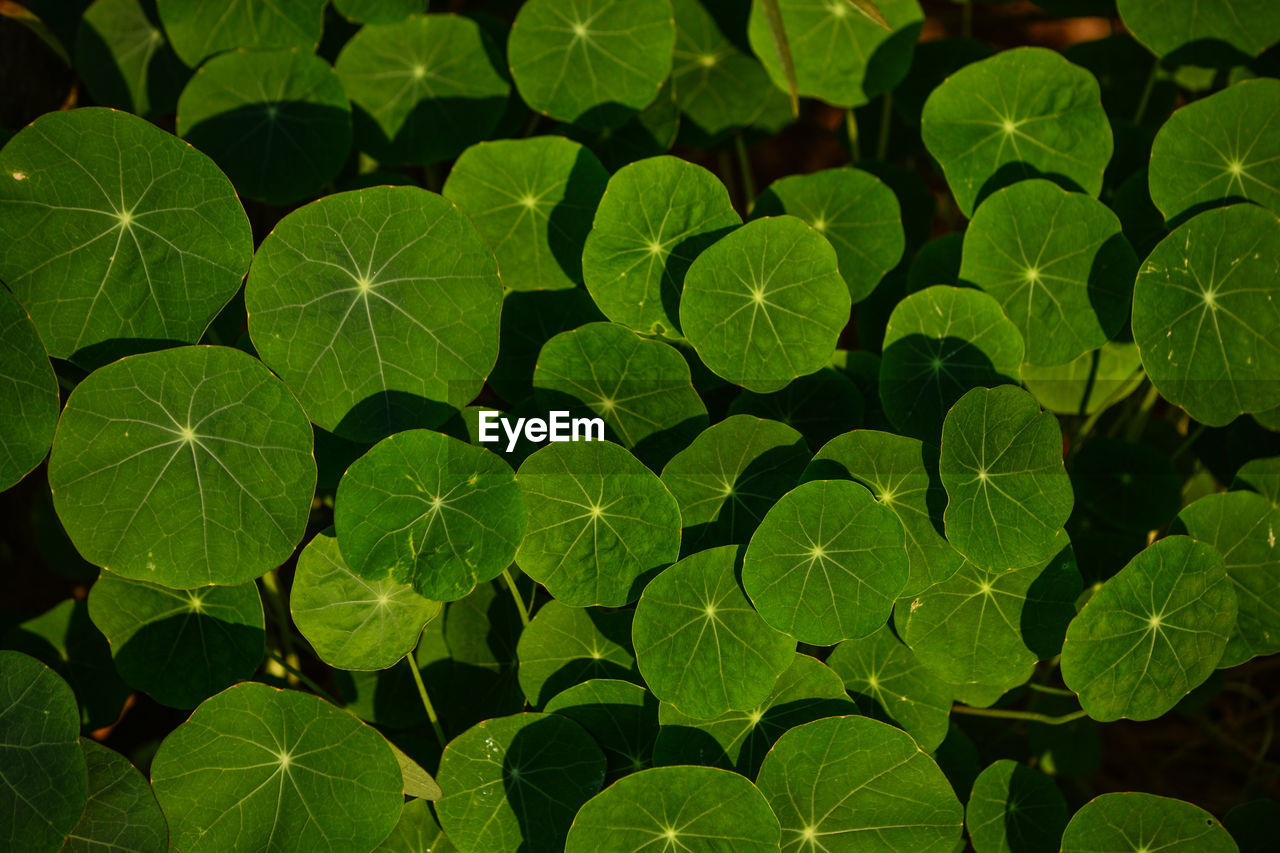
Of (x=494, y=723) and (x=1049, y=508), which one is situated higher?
(x=1049, y=508)

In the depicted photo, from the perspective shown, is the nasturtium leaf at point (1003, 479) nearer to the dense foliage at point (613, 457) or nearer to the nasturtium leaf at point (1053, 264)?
the dense foliage at point (613, 457)

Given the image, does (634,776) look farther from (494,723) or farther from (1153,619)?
(1153,619)

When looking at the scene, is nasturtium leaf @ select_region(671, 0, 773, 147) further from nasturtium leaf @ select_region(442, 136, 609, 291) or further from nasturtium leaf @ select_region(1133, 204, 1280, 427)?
nasturtium leaf @ select_region(1133, 204, 1280, 427)

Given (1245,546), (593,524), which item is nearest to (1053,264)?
(1245,546)

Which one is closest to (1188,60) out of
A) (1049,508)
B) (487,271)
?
(1049,508)

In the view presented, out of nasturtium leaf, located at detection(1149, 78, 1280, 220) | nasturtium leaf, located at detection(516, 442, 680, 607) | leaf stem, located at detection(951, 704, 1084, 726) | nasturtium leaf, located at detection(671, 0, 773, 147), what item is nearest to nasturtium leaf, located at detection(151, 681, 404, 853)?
nasturtium leaf, located at detection(516, 442, 680, 607)

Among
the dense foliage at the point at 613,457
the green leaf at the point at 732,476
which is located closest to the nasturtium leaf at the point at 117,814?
the dense foliage at the point at 613,457
